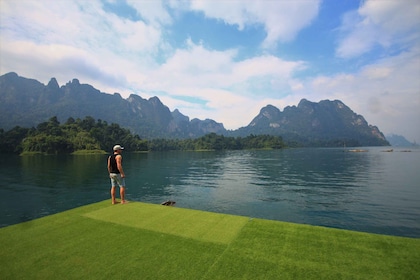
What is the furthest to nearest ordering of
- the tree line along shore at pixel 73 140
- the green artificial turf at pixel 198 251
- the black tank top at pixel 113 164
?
the tree line along shore at pixel 73 140
the black tank top at pixel 113 164
the green artificial turf at pixel 198 251

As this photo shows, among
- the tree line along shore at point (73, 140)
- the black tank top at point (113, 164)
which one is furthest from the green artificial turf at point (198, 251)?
the tree line along shore at point (73, 140)

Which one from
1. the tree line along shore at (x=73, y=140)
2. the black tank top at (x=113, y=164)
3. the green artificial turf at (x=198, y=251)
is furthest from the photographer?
the tree line along shore at (x=73, y=140)

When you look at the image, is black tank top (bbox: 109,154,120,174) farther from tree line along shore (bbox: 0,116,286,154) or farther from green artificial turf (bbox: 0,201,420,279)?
tree line along shore (bbox: 0,116,286,154)

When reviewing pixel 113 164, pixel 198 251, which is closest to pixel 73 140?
pixel 113 164

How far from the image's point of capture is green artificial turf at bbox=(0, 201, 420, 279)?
400 cm

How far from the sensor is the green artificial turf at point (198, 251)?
13.1ft

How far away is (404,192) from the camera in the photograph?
20.0 m

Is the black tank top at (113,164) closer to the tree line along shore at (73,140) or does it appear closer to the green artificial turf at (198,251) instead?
the green artificial turf at (198,251)

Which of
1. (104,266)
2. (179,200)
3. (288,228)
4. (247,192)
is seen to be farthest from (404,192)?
(104,266)

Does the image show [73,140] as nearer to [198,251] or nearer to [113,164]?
[113,164]

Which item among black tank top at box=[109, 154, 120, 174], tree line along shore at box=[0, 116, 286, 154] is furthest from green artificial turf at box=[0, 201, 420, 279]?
tree line along shore at box=[0, 116, 286, 154]

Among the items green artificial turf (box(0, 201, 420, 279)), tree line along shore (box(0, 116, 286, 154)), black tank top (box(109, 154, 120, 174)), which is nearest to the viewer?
green artificial turf (box(0, 201, 420, 279))

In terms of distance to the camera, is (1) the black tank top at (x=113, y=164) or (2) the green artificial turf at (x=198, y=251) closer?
(2) the green artificial turf at (x=198, y=251)

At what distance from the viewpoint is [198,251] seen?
4707 millimetres
